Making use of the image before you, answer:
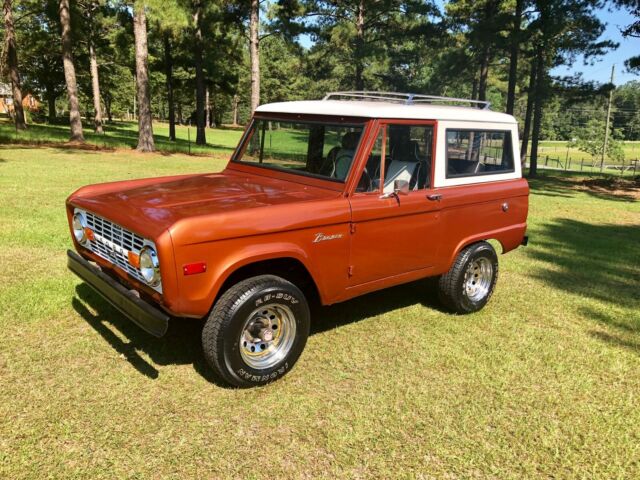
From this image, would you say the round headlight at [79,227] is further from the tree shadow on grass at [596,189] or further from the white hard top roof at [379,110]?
the tree shadow on grass at [596,189]

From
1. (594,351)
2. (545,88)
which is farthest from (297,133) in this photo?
(545,88)

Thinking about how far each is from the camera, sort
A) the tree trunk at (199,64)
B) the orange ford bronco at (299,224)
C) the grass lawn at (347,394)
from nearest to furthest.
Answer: the grass lawn at (347,394) → the orange ford bronco at (299,224) → the tree trunk at (199,64)

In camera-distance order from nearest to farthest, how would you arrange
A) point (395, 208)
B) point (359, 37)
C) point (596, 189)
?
point (395, 208)
point (596, 189)
point (359, 37)

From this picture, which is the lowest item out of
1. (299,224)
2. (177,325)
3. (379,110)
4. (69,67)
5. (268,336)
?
(177,325)

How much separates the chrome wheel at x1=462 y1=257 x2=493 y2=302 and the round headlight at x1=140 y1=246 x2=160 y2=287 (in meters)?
3.16

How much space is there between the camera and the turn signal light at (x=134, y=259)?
3.35 metres

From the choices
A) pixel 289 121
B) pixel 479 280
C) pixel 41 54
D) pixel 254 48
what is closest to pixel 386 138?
pixel 289 121

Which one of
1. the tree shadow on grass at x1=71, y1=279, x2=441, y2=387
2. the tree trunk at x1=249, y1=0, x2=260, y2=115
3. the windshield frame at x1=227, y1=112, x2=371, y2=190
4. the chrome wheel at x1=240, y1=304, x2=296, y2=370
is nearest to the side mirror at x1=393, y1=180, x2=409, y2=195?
the windshield frame at x1=227, y1=112, x2=371, y2=190

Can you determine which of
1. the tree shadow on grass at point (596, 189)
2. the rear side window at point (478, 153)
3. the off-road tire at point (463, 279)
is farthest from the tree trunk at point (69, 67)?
the off-road tire at point (463, 279)

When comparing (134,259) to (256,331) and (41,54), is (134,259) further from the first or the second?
(41,54)

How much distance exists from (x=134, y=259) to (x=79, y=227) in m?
1.16

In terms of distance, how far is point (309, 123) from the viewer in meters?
Result: 4.50

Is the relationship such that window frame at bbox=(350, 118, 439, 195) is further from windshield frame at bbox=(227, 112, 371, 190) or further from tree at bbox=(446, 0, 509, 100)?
tree at bbox=(446, 0, 509, 100)

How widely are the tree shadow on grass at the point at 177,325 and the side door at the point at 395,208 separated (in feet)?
2.92
